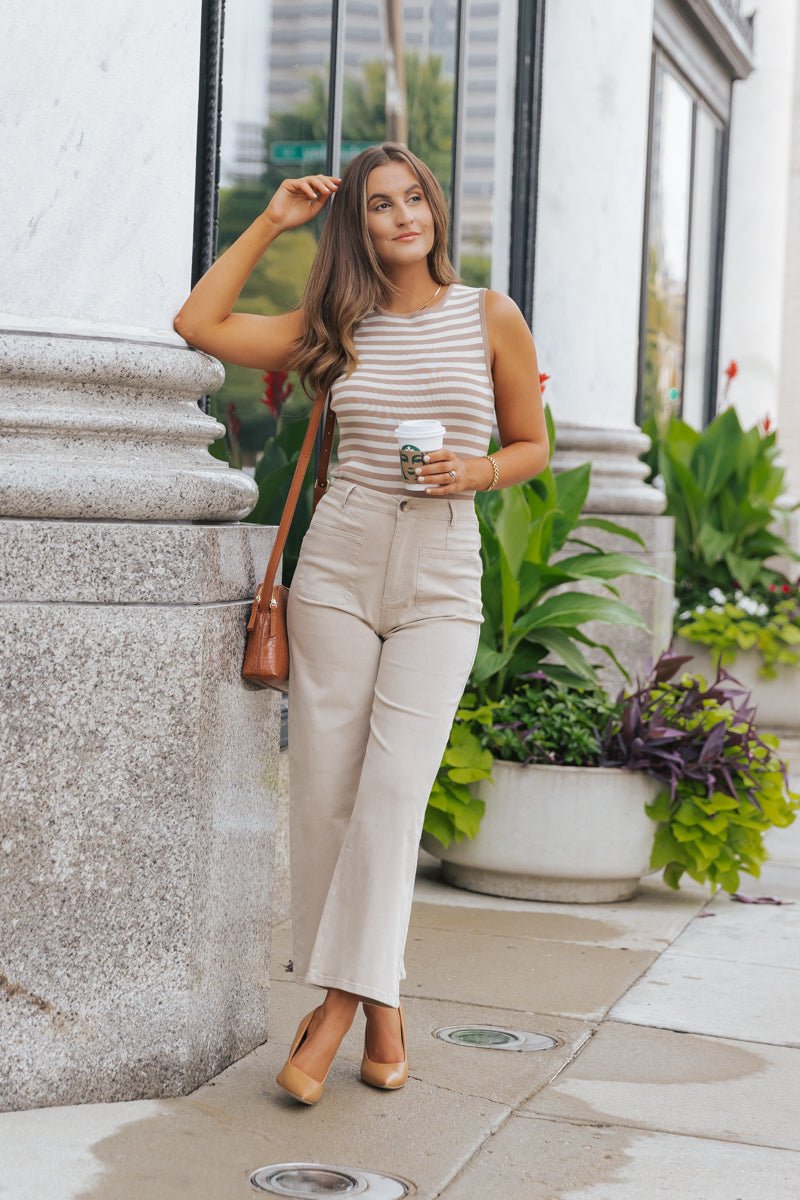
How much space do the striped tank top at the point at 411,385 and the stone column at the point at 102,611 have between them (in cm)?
32

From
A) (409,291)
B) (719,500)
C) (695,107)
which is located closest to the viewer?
(409,291)

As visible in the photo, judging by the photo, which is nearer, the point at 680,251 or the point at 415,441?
the point at 415,441

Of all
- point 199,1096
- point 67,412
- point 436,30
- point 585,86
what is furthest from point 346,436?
point 585,86

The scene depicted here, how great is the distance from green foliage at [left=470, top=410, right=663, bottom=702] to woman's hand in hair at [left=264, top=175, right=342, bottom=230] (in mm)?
1869

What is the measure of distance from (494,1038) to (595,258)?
429cm

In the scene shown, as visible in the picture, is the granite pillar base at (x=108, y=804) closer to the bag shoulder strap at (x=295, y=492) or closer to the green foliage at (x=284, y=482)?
the bag shoulder strap at (x=295, y=492)

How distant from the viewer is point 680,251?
35.1 feet

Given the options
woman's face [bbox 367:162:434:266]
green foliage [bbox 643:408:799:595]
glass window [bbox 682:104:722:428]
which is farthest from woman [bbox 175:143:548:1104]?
glass window [bbox 682:104:722:428]

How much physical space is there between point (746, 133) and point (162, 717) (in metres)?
9.82

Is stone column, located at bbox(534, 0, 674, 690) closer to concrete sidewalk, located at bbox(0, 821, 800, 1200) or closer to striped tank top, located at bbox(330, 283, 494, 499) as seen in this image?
concrete sidewalk, located at bbox(0, 821, 800, 1200)

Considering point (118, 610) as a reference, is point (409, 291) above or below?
above

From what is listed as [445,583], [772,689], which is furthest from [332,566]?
[772,689]

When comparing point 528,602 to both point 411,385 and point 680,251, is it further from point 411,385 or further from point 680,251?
point 680,251

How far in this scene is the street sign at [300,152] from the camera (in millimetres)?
5246
